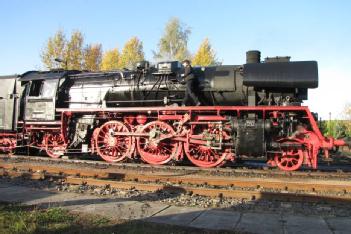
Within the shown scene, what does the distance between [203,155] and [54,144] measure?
6.43 meters

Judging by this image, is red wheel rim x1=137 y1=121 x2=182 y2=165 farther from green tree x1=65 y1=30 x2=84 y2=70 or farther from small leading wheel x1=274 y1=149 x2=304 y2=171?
green tree x1=65 y1=30 x2=84 y2=70

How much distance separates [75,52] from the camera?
41.5 metres

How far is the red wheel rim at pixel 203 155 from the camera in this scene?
11833mm

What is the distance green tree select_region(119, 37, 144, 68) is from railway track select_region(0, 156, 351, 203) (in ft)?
137

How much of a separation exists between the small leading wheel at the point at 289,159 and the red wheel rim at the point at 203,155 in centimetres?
163

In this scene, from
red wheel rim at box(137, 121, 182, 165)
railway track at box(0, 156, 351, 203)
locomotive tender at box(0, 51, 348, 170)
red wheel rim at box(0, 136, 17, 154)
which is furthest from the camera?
red wheel rim at box(0, 136, 17, 154)

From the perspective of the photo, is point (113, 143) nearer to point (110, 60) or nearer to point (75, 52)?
point (75, 52)

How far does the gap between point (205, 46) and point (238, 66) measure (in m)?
40.0

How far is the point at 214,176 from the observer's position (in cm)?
1051

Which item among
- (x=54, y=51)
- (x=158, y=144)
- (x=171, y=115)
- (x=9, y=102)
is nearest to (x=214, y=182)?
(x=158, y=144)

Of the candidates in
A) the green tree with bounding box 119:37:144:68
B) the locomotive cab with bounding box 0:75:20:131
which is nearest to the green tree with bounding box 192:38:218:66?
the green tree with bounding box 119:37:144:68

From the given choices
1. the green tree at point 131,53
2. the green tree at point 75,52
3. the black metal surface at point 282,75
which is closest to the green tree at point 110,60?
the green tree at point 131,53

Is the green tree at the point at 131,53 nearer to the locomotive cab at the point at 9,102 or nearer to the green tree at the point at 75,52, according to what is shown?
the green tree at the point at 75,52

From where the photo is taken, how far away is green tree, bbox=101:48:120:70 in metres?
52.5
